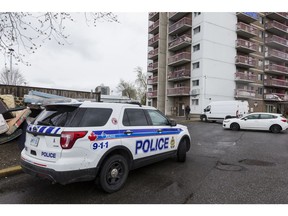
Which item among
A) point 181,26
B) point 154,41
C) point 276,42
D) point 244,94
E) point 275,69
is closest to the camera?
point 244,94

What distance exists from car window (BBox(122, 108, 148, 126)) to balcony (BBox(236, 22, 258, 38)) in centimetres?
3027

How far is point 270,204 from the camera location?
3182 millimetres

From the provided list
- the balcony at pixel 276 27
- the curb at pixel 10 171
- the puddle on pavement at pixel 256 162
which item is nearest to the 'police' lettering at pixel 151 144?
the puddle on pavement at pixel 256 162

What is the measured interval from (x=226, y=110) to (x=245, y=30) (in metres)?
16.2

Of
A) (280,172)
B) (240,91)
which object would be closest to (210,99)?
(240,91)

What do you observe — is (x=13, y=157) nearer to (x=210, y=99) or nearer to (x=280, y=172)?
(x=280, y=172)

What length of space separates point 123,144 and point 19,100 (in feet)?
28.3

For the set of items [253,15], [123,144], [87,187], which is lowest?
[87,187]

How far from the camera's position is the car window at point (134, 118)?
4055 millimetres

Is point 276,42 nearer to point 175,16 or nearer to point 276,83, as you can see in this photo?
point 276,83

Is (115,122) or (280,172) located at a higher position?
(115,122)

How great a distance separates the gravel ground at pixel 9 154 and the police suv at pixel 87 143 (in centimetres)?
154

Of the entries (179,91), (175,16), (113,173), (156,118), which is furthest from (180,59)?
(113,173)

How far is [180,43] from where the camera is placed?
29.0 m
